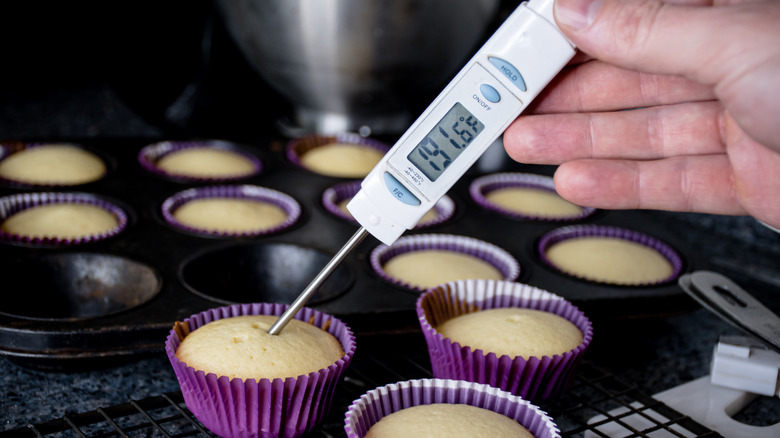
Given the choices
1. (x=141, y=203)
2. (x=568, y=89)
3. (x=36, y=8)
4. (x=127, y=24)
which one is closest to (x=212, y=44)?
(x=127, y=24)

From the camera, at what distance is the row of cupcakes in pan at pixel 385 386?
1155 millimetres

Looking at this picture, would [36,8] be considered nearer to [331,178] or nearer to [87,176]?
[87,176]

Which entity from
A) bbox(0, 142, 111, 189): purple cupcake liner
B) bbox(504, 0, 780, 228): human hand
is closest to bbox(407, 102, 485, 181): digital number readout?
bbox(504, 0, 780, 228): human hand

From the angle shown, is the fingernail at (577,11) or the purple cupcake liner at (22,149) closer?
the fingernail at (577,11)

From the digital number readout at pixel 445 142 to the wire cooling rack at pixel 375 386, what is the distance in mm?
389

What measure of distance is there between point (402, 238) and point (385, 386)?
0.80 meters

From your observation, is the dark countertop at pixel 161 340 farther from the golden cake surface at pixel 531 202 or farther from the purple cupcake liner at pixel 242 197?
the purple cupcake liner at pixel 242 197

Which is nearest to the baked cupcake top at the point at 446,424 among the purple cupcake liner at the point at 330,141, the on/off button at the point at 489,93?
the on/off button at the point at 489,93

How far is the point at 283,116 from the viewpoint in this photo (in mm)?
2859

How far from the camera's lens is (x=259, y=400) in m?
1.17

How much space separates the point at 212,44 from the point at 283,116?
0.38 meters

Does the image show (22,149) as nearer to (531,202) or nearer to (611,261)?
(531,202)

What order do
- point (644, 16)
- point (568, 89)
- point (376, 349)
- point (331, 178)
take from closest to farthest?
point (644, 16), point (568, 89), point (376, 349), point (331, 178)

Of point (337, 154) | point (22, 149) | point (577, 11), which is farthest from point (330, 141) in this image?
point (577, 11)
